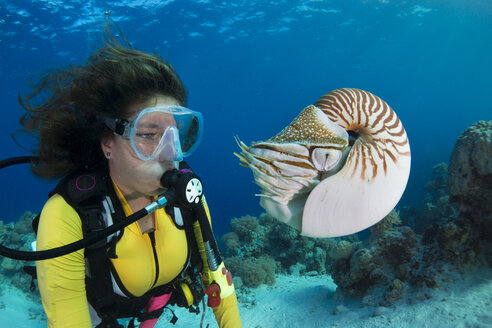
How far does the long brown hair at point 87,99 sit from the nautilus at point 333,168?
2.32 feet

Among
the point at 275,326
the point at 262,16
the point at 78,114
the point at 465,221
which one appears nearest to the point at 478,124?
the point at 465,221

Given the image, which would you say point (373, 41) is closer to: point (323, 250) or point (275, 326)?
point (323, 250)

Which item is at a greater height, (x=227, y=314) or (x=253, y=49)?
(x=253, y=49)

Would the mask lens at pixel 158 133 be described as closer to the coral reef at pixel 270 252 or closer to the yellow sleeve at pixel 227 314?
the yellow sleeve at pixel 227 314

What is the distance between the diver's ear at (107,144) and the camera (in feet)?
5.16

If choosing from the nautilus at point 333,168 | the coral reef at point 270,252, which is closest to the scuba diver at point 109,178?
the nautilus at point 333,168

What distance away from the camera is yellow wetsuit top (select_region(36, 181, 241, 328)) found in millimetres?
1275

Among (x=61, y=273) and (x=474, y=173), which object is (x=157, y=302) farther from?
(x=474, y=173)

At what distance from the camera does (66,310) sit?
1293 mm

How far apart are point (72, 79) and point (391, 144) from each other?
1839 mm

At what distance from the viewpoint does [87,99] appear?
1504 mm

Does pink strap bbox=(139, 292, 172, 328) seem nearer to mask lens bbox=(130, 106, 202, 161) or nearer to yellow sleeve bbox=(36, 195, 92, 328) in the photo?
yellow sleeve bbox=(36, 195, 92, 328)

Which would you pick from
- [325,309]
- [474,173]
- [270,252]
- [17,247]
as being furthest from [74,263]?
[17,247]

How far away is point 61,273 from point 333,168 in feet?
4.79
